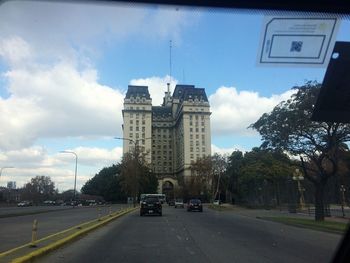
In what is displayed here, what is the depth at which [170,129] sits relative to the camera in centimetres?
14200

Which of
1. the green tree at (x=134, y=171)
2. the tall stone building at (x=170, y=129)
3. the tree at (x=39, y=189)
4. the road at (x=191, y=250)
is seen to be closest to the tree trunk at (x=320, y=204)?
the road at (x=191, y=250)

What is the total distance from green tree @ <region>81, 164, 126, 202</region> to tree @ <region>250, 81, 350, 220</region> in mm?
93775

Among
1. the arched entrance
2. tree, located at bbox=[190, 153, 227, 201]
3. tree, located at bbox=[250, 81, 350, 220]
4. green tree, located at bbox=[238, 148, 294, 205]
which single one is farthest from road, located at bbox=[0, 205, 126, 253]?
the arched entrance

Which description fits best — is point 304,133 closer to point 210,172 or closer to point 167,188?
point 210,172

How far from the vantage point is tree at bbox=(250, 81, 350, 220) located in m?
33.6

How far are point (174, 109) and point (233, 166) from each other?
71.2ft

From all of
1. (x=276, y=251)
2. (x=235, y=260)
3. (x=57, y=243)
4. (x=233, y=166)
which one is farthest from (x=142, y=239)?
(x=233, y=166)

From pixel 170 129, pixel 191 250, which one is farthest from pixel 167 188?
pixel 191 250

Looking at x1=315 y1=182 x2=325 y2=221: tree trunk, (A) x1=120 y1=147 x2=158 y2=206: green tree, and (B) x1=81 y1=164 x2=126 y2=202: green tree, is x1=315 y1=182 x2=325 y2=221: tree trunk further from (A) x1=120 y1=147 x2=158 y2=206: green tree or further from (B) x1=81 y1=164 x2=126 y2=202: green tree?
(B) x1=81 y1=164 x2=126 y2=202: green tree

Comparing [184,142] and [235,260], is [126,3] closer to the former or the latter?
[235,260]

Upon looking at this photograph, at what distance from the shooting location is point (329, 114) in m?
7.71

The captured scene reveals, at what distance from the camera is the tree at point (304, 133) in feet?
110

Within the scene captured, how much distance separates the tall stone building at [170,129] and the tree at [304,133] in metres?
38.6

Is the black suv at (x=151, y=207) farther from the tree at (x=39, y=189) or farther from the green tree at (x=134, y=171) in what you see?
the tree at (x=39, y=189)
